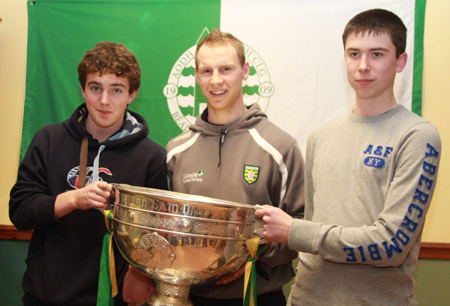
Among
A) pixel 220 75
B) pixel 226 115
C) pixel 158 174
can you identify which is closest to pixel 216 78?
pixel 220 75

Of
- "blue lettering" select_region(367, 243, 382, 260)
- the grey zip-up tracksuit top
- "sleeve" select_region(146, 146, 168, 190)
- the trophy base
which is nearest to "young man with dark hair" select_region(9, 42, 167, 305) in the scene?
"sleeve" select_region(146, 146, 168, 190)

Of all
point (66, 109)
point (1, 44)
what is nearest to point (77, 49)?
point (66, 109)

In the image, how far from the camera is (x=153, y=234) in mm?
1063

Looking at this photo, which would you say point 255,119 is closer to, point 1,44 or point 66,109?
point 66,109

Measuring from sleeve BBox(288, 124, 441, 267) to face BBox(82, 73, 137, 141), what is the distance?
0.84m

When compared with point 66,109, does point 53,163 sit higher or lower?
lower

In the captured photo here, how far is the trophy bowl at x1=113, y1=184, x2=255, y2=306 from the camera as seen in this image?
1050mm

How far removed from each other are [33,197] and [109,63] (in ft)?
1.80

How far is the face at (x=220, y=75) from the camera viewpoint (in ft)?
5.38

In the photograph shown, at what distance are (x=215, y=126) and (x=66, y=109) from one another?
3.98ft

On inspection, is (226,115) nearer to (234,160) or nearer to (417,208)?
(234,160)

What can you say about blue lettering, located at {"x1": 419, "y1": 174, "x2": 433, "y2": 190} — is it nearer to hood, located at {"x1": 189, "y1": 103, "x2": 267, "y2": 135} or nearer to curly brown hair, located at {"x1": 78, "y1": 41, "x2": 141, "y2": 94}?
hood, located at {"x1": 189, "y1": 103, "x2": 267, "y2": 135}

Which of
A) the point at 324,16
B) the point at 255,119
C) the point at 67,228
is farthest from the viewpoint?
the point at 324,16

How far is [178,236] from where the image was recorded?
1047mm
